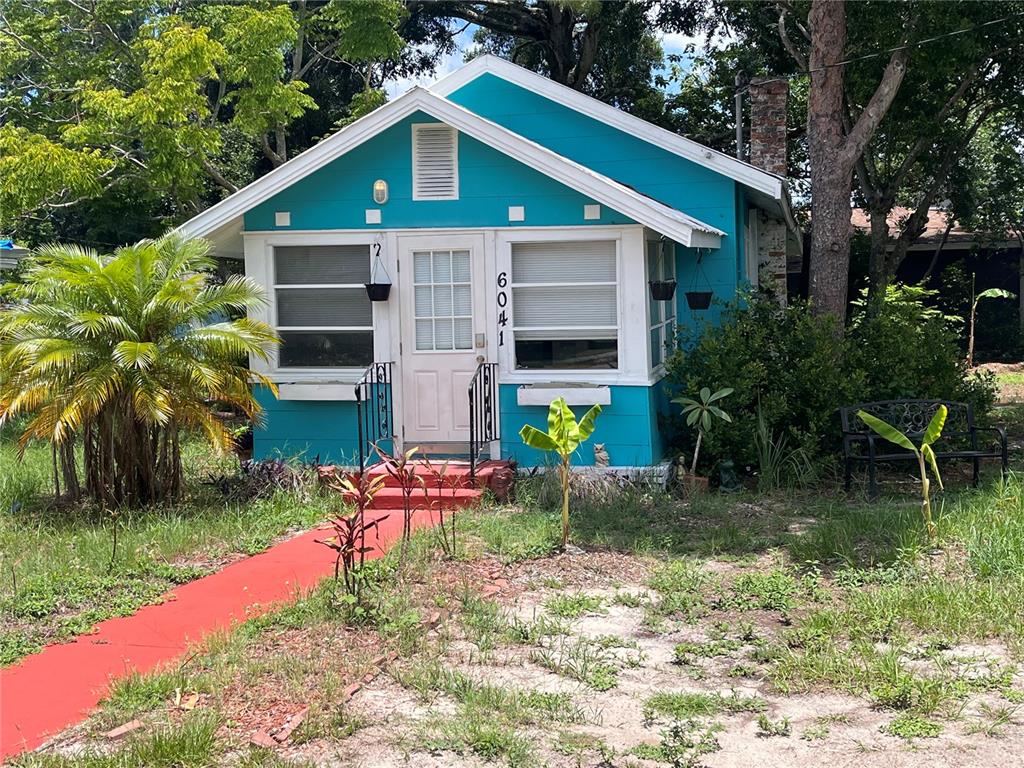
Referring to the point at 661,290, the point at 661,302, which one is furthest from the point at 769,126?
the point at 661,290

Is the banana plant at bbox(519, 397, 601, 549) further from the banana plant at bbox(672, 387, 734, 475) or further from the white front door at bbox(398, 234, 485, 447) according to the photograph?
the white front door at bbox(398, 234, 485, 447)

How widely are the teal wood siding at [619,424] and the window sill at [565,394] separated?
8cm

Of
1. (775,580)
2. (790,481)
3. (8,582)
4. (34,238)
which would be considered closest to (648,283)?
(790,481)

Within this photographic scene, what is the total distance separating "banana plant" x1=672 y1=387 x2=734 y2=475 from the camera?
1014cm

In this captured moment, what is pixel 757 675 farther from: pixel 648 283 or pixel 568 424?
pixel 648 283

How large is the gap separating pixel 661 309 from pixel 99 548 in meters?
6.24

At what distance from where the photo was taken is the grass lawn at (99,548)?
6.42m

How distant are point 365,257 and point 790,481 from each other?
486 centimetres

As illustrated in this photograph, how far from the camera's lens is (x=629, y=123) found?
1217cm

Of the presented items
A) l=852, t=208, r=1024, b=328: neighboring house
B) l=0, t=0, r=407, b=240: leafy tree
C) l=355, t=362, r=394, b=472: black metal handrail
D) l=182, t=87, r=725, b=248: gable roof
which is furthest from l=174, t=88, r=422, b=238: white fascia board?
l=852, t=208, r=1024, b=328: neighboring house

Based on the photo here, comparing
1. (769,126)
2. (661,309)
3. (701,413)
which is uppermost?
(769,126)

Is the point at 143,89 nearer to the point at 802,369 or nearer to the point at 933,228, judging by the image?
the point at 802,369

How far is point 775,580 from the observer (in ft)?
22.7

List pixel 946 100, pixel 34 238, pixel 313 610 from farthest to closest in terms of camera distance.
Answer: pixel 34 238 < pixel 946 100 < pixel 313 610
